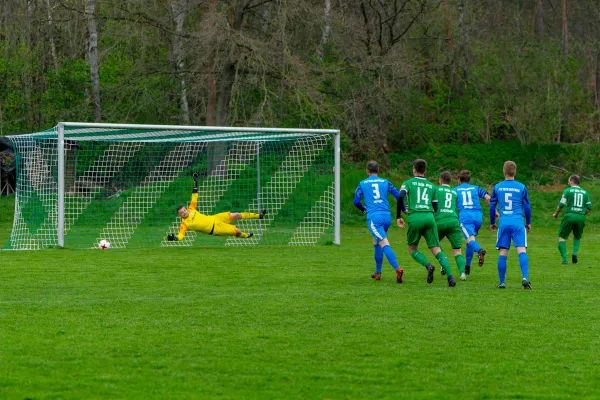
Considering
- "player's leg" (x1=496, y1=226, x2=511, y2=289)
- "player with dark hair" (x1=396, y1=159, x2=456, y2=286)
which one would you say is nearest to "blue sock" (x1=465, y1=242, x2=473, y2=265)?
"player with dark hair" (x1=396, y1=159, x2=456, y2=286)

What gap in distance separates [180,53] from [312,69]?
Answer: 425 cm

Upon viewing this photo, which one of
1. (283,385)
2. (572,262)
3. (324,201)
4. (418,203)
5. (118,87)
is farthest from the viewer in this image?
(118,87)

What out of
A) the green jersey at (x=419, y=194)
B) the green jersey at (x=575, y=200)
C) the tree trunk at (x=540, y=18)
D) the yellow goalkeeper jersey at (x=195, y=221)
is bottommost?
the yellow goalkeeper jersey at (x=195, y=221)

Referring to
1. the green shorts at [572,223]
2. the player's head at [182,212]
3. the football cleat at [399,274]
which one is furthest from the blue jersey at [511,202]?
the player's head at [182,212]

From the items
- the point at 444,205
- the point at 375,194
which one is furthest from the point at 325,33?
the point at 375,194

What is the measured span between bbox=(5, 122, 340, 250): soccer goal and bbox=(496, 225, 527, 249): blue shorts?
9.15 m

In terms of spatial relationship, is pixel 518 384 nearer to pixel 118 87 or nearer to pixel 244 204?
pixel 244 204

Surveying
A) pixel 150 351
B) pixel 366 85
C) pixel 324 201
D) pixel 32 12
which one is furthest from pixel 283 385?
pixel 32 12

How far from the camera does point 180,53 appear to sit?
1214 inches

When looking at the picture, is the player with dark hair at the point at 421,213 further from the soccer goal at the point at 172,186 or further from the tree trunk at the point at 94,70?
the tree trunk at the point at 94,70

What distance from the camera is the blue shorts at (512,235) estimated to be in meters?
13.0

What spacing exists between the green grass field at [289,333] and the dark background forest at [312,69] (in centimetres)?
1513

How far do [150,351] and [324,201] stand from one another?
51.8 feet

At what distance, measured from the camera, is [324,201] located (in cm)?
2405
